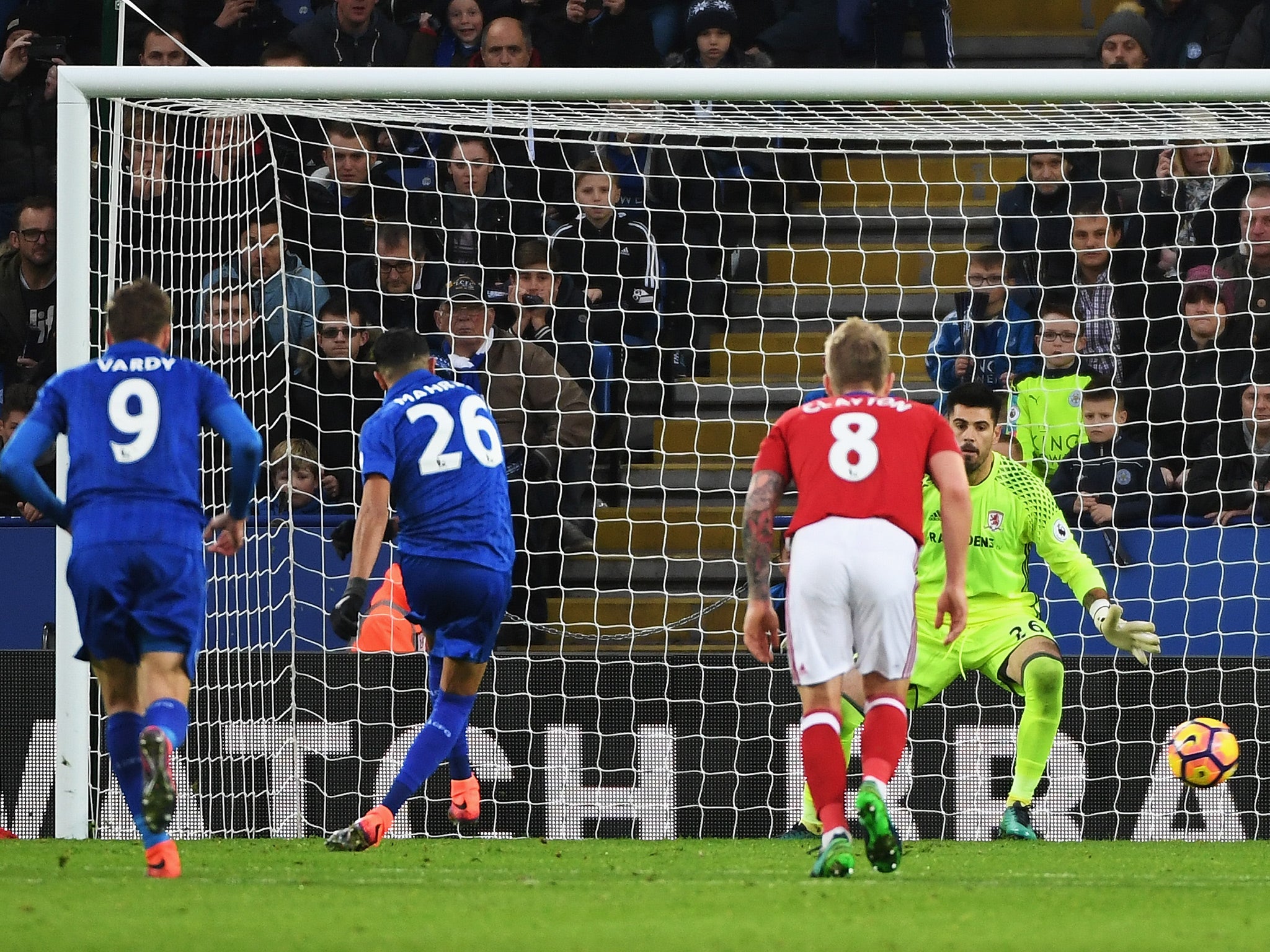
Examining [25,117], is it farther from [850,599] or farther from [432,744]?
[850,599]

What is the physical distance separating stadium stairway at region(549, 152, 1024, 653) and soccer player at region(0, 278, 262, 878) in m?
3.26

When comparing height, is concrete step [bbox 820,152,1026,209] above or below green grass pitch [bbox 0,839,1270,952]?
above

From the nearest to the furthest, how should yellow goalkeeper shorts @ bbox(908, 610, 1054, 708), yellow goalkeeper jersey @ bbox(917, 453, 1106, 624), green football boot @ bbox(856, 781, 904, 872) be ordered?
green football boot @ bbox(856, 781, 904, 872) < yellow goalkeeper shorts @ bbox(908, 610, 1054, 708) < yellow goalkeeper jersey @ bbox(917, 453, 1106, 624)

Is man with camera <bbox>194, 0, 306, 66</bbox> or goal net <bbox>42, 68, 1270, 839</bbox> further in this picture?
man with camera <bbox>194, 0, 306, 66</bbox>

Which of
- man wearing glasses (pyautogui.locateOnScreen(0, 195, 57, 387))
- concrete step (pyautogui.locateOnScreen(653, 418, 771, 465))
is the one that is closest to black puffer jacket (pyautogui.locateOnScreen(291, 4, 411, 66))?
man wearing glasses (pyautogui.locateOnScreen(0, 195, 57, 387))

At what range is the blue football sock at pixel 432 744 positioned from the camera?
256 inches

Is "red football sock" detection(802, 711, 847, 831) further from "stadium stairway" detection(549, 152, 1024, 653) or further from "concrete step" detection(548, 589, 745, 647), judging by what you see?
"concrete step" detection(548, 589, 745, 647)

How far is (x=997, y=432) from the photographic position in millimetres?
8211

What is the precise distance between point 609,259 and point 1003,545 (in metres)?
3.34

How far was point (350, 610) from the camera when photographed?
20.6ft

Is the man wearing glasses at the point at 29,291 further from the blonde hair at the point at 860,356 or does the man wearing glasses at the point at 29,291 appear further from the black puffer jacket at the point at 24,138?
the blonde hair at the point at 860,356

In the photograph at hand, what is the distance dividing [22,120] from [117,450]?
6866mm

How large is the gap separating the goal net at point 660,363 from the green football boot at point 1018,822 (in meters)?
0.32

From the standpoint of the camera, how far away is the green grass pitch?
4.24 metres
